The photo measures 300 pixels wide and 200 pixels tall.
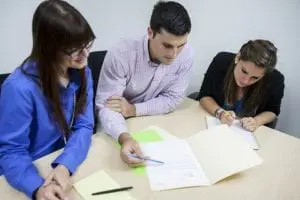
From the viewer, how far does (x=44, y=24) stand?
34.2 inches

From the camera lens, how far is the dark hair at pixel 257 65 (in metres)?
1.38

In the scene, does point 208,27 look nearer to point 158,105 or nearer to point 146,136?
point 158,105

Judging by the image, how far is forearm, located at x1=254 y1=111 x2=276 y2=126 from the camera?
4.77ft

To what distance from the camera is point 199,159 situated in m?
1.07

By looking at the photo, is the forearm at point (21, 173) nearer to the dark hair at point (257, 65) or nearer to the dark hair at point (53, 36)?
the dark hair at point (53, 36)

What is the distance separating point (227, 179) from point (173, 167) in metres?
0.19

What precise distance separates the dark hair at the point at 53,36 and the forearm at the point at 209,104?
0.80m

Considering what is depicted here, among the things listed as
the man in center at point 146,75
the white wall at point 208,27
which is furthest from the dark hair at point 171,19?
the white wall at point 208,27

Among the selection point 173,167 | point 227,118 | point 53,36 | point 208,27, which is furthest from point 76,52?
point 208,27

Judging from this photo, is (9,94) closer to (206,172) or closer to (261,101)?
(206,172)

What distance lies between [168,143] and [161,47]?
42 cm

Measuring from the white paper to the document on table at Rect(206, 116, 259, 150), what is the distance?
11.1 inches

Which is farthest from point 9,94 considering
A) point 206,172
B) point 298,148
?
point 298,148

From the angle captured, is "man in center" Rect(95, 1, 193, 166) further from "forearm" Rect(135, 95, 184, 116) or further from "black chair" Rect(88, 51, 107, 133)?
"black chair" Rect(88, 51, 107, 133)
